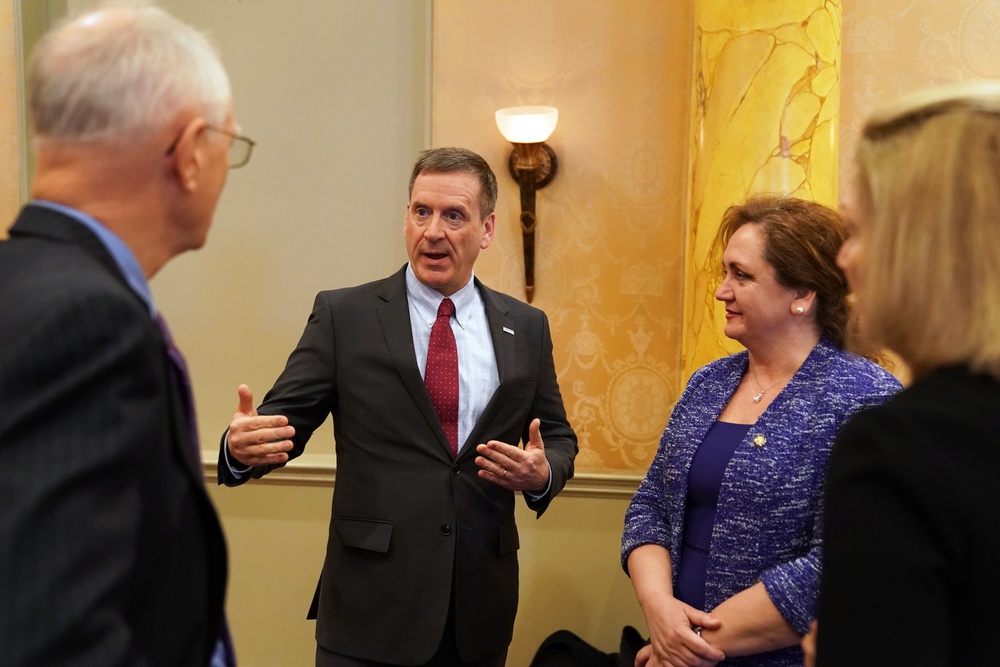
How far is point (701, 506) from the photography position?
6.41ft

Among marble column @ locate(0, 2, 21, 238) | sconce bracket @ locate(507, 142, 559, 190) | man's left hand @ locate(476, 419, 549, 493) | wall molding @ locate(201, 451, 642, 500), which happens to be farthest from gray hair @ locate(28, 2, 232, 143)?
marble column @ locate(0, 2, 21, 238)

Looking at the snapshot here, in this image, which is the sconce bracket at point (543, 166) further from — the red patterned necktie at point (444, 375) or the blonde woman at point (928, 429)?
the blonde woman at point (928, 429)

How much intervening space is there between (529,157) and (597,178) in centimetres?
29

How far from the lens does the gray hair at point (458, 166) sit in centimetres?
243

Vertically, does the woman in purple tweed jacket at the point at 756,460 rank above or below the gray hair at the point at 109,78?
below

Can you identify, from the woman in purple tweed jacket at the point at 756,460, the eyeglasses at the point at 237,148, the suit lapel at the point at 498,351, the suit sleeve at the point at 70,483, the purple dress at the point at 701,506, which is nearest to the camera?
the suit sleeve at the point at 70,483

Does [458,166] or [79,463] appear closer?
[79,463]

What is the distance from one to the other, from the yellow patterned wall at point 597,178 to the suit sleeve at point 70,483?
8.13 feet

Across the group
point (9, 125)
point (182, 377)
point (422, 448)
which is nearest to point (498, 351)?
point (422, 448)

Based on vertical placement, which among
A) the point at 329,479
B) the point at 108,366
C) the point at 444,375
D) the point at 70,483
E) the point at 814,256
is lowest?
the point at 329,479

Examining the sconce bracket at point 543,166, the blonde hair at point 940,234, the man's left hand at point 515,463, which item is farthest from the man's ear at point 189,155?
the sconce bracket at point 543,166

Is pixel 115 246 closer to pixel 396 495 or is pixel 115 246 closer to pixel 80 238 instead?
pixel 80 238

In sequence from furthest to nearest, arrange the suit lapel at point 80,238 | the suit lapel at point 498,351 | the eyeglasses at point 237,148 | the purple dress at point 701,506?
1. the suit lapel at point 498,351
2. the purple dress at point 701,506
3. the eyeglasses at point 237,148
4. the suit lapel at point 80,238

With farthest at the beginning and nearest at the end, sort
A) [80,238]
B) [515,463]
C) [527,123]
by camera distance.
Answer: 1. [527,123]
2. [515,463]
3. [80,238]
